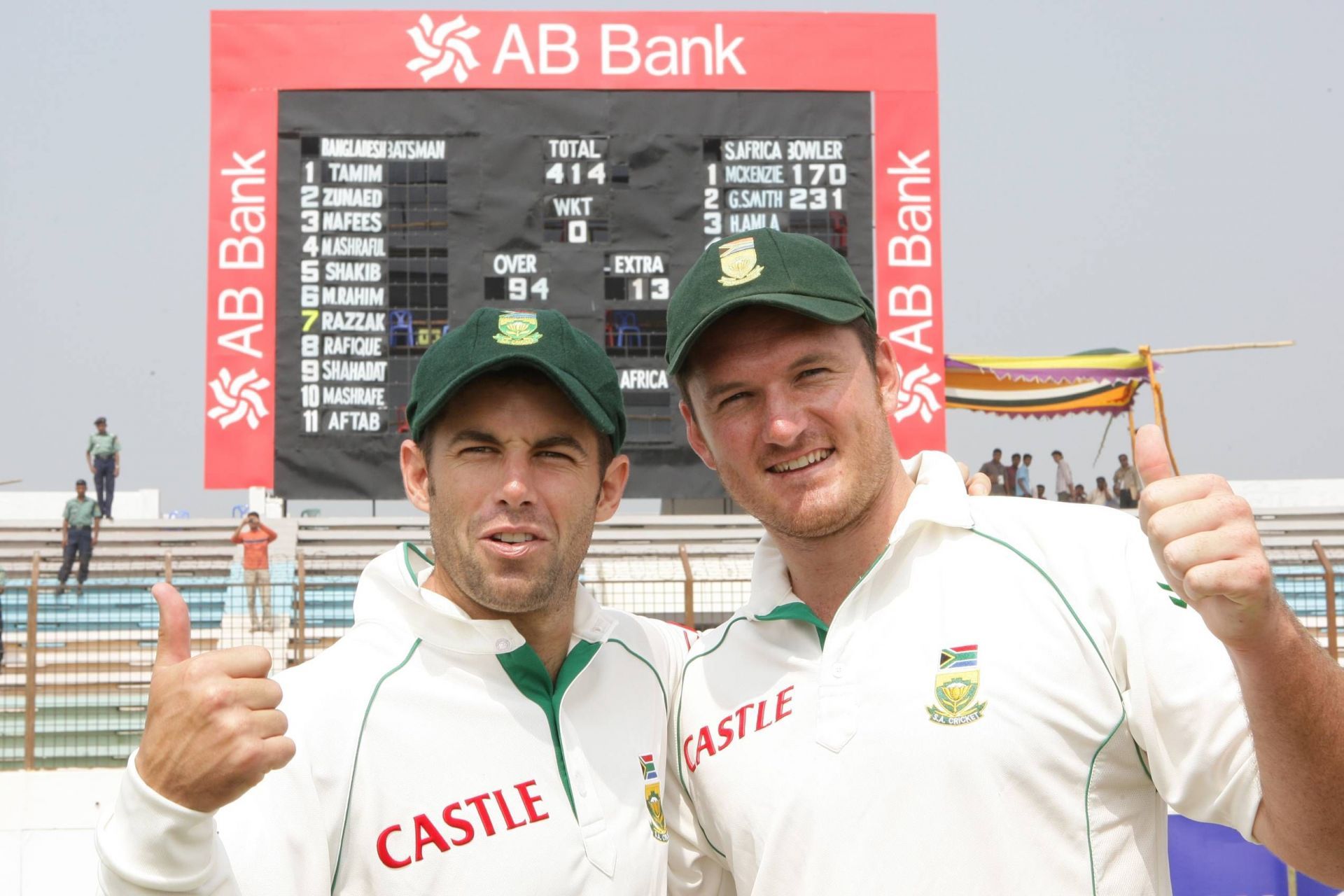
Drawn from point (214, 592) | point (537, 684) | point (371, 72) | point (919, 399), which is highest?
point (371, 72)

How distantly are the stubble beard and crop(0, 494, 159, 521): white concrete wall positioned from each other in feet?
69.2

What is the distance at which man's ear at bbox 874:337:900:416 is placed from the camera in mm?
2146

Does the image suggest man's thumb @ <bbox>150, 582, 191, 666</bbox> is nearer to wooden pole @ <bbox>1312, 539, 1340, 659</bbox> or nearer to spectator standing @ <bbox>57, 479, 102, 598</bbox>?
wooden pole @ <bbox>1312, 539, 1340, 659</bbox>

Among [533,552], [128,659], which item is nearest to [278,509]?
[128,659]

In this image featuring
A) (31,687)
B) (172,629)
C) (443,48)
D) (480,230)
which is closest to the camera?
(172,629)

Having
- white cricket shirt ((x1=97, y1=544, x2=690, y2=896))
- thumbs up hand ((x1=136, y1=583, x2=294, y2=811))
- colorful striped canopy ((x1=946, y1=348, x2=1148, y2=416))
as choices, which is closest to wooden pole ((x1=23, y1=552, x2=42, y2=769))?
white cricket shirt ((x1=97, y1=544, x2=690, y2=896))

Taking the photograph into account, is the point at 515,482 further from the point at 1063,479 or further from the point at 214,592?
the point at 1063,479

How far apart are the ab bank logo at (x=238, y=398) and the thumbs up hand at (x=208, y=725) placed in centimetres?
1006

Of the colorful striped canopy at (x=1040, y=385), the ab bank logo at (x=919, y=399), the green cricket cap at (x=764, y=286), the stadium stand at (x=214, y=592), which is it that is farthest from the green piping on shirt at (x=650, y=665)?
the colorful striped canopy at (x=1040, y=385)

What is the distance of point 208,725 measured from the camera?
4.52ft

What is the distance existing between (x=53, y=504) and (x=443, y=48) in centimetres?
1498

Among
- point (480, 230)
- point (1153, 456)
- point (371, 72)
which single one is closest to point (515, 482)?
point (1153, 456)

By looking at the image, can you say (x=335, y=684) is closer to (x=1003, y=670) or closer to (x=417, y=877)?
(x=417, y=877)

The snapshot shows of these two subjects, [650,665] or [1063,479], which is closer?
[650,665]
